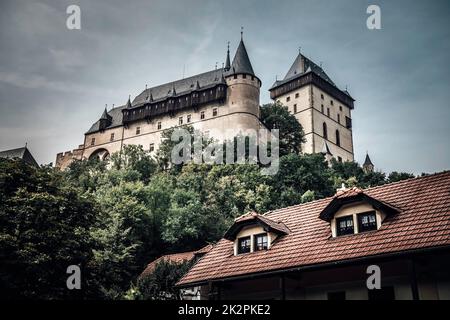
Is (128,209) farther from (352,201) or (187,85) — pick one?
(187,85)

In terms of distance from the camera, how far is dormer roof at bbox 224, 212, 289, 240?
1991cm

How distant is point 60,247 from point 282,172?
37.9m

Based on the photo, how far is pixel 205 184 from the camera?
54812 millimetres

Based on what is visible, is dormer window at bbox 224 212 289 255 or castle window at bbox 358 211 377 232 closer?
castle window at bbox 358 211 377 232

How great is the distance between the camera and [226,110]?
244 ft

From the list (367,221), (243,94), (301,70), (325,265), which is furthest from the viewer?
(301,70)

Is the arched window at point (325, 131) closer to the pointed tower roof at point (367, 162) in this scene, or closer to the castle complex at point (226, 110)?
the castle complex at point (226, 110)

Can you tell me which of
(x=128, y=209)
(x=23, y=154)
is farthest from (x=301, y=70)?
(x=128, y=209)

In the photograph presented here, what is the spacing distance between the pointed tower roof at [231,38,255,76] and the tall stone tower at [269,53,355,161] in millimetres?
12406

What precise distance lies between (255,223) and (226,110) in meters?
54.8

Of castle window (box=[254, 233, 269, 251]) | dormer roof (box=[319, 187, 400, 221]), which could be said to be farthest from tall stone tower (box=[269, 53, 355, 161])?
dormer roof (box=[319, 187, 400, 221])

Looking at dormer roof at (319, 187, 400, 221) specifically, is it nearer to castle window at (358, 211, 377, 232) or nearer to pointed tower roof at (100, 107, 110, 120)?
castle window at (358, 211, 377, 232)

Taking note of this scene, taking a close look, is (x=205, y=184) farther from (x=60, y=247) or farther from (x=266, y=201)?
(x=60, y=247)
